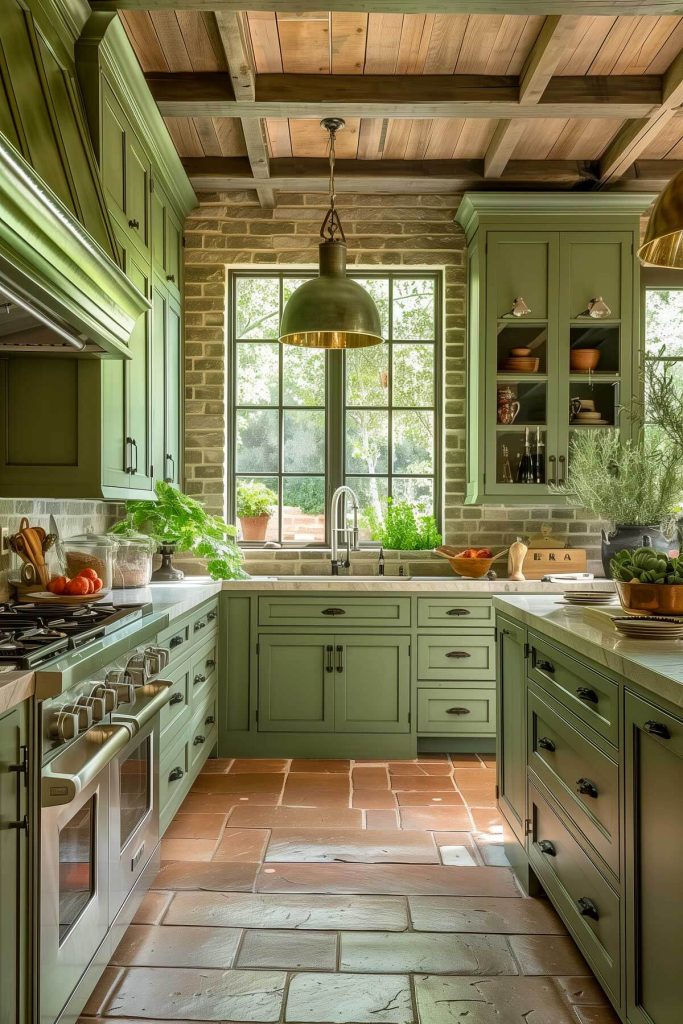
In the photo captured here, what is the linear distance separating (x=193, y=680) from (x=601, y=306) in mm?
3023

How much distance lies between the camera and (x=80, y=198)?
2609 mm

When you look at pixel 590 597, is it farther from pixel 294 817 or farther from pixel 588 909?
pixel 294 817

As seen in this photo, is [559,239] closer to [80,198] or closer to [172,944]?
[80,198]

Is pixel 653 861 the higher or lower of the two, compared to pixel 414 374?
lower

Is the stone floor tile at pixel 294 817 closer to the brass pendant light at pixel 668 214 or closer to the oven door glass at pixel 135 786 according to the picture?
the oven door glass at pixel 135 786

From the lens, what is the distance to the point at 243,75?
133 inches

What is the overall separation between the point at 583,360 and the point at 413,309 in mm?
1093

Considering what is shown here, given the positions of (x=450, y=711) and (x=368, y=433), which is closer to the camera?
(x=450, y=711)

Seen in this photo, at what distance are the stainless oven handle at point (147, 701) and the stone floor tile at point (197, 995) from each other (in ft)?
2.22

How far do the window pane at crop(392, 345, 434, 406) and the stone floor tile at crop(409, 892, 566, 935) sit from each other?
306cm

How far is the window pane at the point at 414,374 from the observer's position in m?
5.02

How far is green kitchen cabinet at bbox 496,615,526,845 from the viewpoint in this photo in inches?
111

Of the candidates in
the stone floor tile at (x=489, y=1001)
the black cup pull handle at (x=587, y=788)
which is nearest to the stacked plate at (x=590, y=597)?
the black cup pull handle at (x=587, y=788)

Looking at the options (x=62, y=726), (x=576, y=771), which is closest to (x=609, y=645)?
(x=576, y=771)
